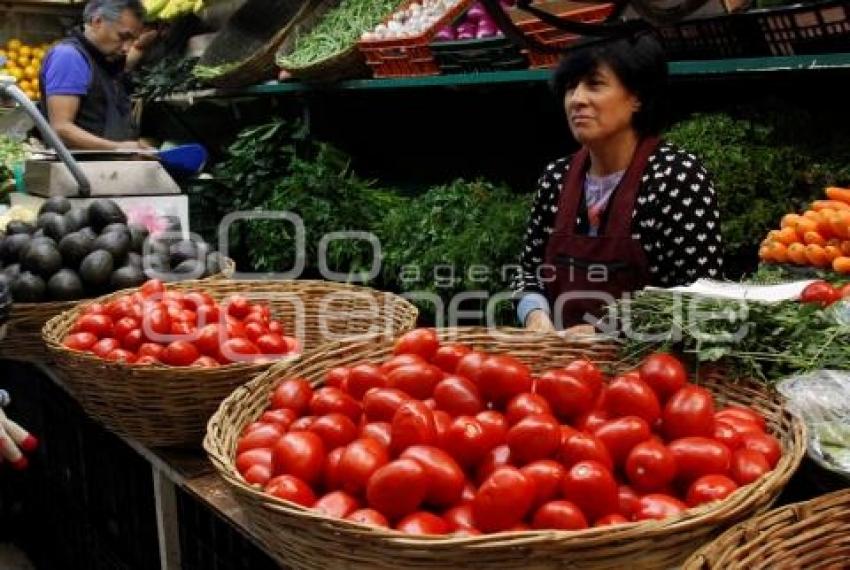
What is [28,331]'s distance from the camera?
2.67 meters

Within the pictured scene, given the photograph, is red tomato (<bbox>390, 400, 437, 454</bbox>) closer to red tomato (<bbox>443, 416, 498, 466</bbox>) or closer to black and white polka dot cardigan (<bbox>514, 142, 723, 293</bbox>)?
red tomato (<bbox>443, 416, 498, 466</bbox>)

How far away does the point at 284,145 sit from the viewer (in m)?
6.20

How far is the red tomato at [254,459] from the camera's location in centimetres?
144

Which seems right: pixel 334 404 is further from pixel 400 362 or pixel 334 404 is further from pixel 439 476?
pixel 439 476

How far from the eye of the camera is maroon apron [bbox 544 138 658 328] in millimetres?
2738

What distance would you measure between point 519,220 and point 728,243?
102 cm

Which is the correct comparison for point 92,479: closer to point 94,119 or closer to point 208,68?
point 94,119

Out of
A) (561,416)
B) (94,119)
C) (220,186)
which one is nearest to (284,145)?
(220,186)

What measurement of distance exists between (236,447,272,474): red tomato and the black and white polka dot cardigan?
5.40 feet

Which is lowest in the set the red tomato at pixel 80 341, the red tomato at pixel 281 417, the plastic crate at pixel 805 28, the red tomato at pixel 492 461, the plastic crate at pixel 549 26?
the red tomato at pixel 492 461

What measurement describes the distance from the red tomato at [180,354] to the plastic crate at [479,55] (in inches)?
91.0

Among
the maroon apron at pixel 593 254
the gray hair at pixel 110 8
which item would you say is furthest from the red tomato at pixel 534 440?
the gray hair at pixel 110 8

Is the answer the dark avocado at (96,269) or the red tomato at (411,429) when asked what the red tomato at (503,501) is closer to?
the red tomato at (411,429)

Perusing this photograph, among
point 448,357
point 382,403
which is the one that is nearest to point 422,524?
point 382,403
